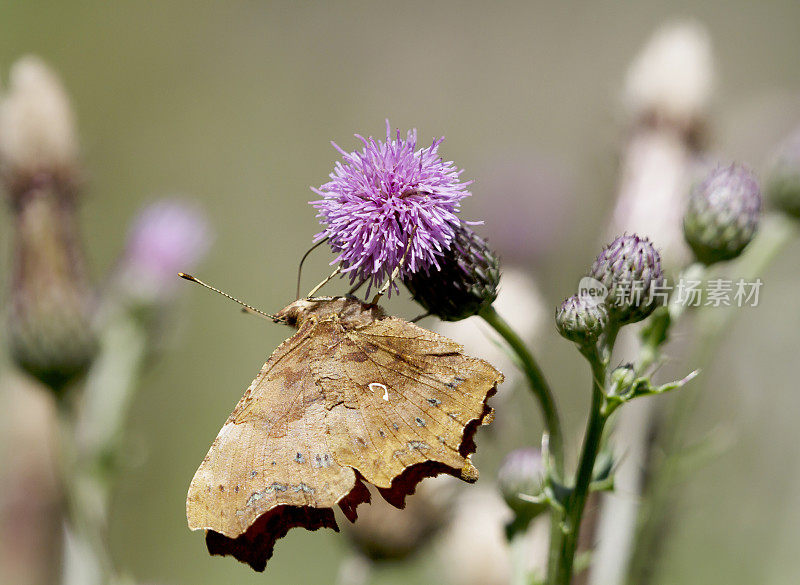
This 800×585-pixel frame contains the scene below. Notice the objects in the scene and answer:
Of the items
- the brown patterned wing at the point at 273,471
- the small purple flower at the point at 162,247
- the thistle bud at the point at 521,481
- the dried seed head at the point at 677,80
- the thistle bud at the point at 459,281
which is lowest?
the brown patterned wing at the point at 273,471

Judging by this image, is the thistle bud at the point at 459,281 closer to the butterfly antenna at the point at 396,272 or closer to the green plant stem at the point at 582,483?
the butterfly antenna at the point at 396,272

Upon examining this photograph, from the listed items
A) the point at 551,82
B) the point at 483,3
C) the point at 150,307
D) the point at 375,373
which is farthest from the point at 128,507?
the point at 483,3

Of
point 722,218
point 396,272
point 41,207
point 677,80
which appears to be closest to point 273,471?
point 396,272

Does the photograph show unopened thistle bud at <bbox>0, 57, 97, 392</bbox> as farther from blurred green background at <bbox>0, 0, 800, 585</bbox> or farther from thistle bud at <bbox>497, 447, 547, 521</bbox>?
thistle bud at <bbox>497, 447, 547, 521</bbox>

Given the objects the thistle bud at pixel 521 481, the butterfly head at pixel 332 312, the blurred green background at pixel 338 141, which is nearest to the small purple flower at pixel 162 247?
the blurred green background at pixel 338 141

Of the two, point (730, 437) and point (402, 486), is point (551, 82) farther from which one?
point (402, 486)

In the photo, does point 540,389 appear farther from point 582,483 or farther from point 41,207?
point 41,207
